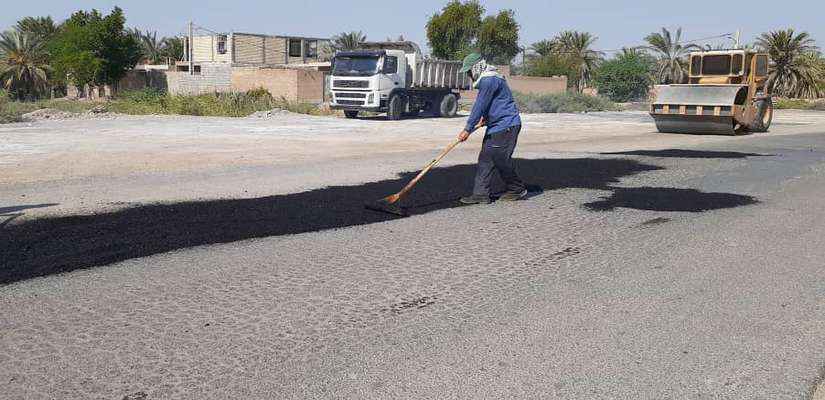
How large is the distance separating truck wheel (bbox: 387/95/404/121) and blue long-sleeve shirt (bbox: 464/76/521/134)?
1994cm

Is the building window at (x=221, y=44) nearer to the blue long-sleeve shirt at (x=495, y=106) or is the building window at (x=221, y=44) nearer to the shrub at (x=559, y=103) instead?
the shrub at (x=559, y=103)

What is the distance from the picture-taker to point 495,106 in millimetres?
8453

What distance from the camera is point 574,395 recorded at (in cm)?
343

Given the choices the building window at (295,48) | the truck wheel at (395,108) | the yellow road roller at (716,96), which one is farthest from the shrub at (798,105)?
the building window at (295,48)

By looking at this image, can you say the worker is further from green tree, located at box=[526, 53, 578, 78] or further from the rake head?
green tree, located at box=[526, 53, 578, 78]

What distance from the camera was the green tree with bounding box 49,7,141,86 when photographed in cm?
5088

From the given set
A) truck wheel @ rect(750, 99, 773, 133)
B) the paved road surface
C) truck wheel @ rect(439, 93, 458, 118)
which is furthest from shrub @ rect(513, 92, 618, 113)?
the paved road surface

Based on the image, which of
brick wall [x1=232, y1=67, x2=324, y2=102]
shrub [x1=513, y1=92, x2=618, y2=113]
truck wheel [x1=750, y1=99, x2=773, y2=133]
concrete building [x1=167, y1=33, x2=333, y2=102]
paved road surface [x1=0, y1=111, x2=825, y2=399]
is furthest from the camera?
concrete building [x1=167, y1=33, x2=333, y2=102]

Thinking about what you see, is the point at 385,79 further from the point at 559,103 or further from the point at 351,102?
the point at 559,103

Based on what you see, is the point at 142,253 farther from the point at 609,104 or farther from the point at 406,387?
the point at 609,104

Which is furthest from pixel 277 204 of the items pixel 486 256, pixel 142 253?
pixel 486 256

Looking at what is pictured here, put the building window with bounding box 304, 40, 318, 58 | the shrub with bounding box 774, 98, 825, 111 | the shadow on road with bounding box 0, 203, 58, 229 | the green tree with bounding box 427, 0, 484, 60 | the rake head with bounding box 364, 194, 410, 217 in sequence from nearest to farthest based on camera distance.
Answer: the shadow on road with bounding box 0, 203, 58, 229
the rake head with bounding box 364, 194, 410, 217
the shrub with bounding box 774, 98, 825, 111
the green tree with bounding box 427, 0, 484, 60
the building window with bounding box 304, 40, 318, 58

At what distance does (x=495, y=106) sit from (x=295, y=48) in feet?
208

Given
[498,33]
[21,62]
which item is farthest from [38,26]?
[498,33]
